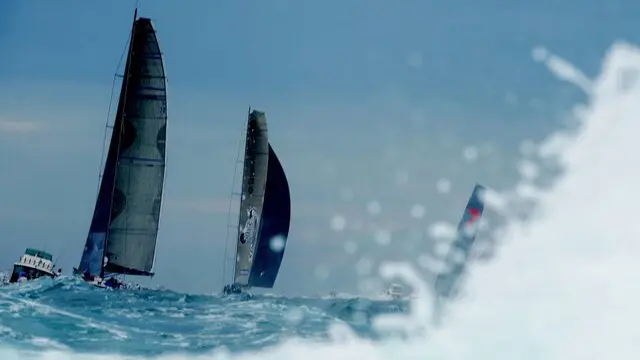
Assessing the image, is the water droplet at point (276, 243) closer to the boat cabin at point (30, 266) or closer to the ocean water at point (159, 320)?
the ocean water at point (159, 320)

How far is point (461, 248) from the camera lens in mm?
8383

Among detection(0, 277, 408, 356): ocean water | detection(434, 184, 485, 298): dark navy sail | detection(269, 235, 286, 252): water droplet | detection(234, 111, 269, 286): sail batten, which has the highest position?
detection(234, 111, 269, 286): sail batten

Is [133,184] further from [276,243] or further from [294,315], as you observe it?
[294,315]

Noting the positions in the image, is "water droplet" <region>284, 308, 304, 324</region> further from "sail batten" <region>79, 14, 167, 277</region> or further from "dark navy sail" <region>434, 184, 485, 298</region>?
"sail batten" <region>79, 14, 167, 277</region>

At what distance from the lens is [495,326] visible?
24.3 feet

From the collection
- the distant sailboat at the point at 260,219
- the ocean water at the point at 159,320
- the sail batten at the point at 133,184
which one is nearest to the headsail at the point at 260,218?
the distant sailboat at the point at 260,219

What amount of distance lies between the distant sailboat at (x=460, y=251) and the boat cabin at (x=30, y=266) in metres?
2.61

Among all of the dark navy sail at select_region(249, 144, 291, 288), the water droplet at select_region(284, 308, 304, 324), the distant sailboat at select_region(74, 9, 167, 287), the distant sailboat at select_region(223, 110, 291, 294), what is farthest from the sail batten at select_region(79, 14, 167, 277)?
the water droplet at select_region(284, 308, 304, 324)

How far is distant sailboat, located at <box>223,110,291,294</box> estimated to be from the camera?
10469 millimetres

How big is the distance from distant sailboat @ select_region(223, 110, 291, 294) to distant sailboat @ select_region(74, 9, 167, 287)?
81 cm

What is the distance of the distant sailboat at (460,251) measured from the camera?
7.77 metres

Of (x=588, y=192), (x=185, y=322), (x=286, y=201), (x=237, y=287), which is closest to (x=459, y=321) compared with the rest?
(x=588, y=192)

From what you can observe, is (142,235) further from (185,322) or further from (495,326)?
(495,326)

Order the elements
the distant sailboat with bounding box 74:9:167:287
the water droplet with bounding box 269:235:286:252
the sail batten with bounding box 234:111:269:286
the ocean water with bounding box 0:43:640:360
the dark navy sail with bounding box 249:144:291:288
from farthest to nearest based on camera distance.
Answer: the sail batten with bounding box 234:111:269:286 → the water droplet with bounding box 269:235:286:252 → the dark navy sail with bounding box 249:144:291:288 → the distant sailboat with bounding box 74:9:167:287 → the ocean water with bounding box 0:43:640:360
